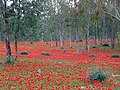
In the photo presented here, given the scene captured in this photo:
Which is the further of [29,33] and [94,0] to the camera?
[94,0]

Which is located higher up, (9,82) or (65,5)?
(65,5)

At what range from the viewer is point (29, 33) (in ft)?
95.6

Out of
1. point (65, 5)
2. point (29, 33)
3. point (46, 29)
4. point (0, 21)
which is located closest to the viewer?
point (0, 21)

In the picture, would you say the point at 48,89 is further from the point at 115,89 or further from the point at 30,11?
the point at 30,11

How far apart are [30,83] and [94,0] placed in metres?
21.9

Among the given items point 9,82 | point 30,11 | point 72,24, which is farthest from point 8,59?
point 72,24

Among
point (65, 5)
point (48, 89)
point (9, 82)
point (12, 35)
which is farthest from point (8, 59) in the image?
point (65, 5)

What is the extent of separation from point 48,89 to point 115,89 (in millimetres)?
4026

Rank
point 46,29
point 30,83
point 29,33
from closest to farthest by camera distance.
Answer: point 30,83 → point 29,33 → point 46,29

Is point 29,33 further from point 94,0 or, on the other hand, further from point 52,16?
point 52,16

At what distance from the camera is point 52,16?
2918 inches

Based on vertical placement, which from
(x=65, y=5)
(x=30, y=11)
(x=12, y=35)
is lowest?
(x=12, y=35)

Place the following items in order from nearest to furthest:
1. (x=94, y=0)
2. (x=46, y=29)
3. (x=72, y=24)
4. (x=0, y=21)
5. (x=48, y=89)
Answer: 1. (x=48, y=89)
2. (x=0, y=21)
3. (x=94, y=0)
4. (x=72, y=24)
5. (x=46, y=29)

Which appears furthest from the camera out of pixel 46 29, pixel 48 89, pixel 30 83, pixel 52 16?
pixel 46 29
